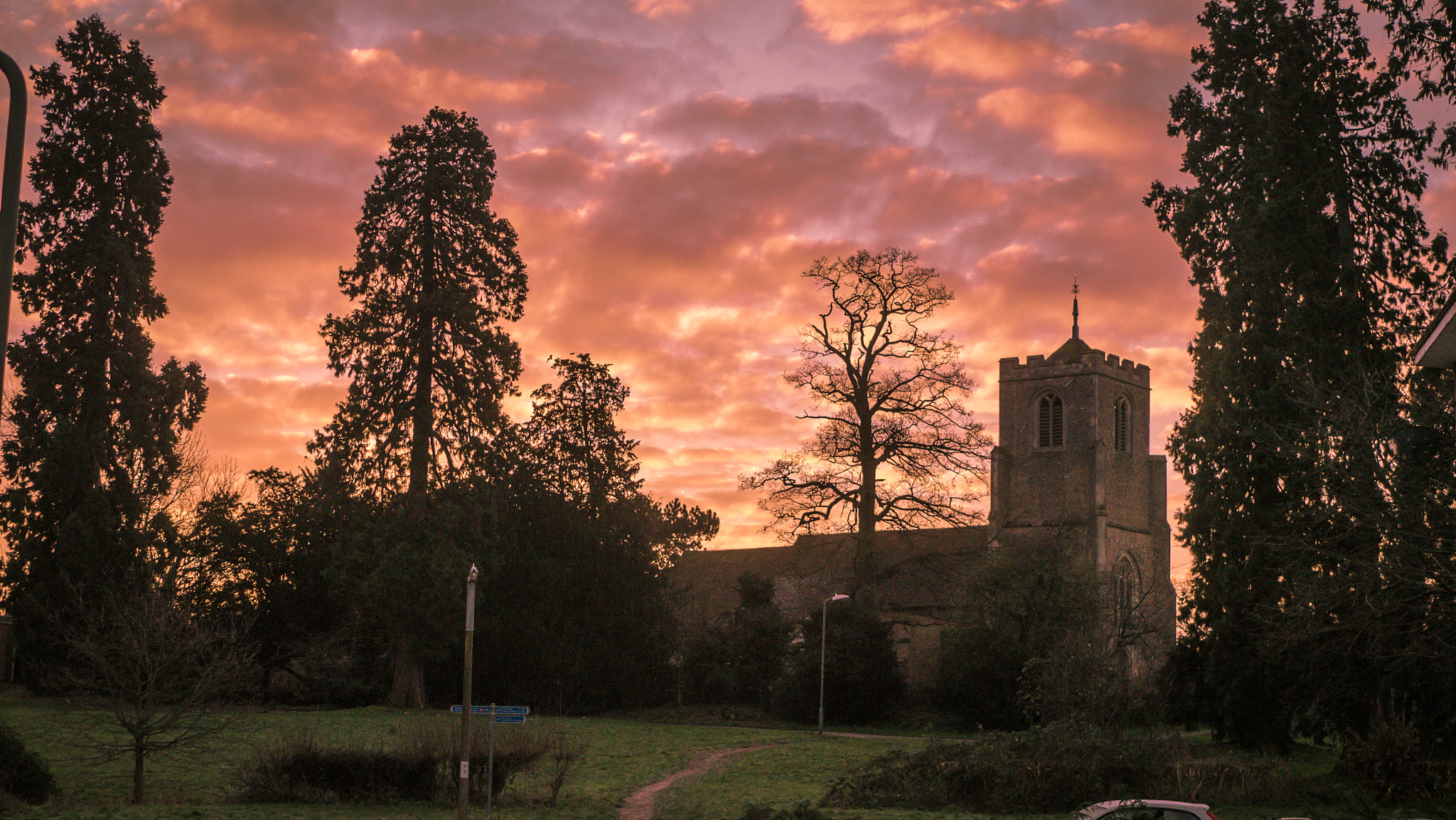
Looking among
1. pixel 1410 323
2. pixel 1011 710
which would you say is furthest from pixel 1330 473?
pixel 1011 710

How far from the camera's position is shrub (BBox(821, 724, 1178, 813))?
21734mm

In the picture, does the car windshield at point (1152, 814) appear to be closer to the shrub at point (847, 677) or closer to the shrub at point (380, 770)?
the shrub at point (380, 770)

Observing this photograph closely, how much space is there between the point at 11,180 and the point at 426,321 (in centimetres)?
3576

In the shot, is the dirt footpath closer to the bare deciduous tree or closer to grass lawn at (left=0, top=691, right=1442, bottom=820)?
grass lawn at (left=0, top=691, right=1442, bottom=820)

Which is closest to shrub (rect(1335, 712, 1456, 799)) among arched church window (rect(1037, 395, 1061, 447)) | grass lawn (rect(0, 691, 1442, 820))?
grass lawn (rect(0, 691, 1442, 820))

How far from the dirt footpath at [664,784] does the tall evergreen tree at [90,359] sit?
19184mm

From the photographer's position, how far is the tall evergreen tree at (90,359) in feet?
126

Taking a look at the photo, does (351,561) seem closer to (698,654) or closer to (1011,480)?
(698,654)

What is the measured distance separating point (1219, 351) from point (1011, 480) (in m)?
34.0

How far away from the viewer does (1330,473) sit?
52.3 feet

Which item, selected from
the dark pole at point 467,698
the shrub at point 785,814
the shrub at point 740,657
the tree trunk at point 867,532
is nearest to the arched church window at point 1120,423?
the tree trunk at point 867,532

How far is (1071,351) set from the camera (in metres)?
65.8

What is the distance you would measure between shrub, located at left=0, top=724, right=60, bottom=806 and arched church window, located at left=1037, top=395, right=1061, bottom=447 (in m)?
51.7

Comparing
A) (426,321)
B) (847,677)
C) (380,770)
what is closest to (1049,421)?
(847,677)
